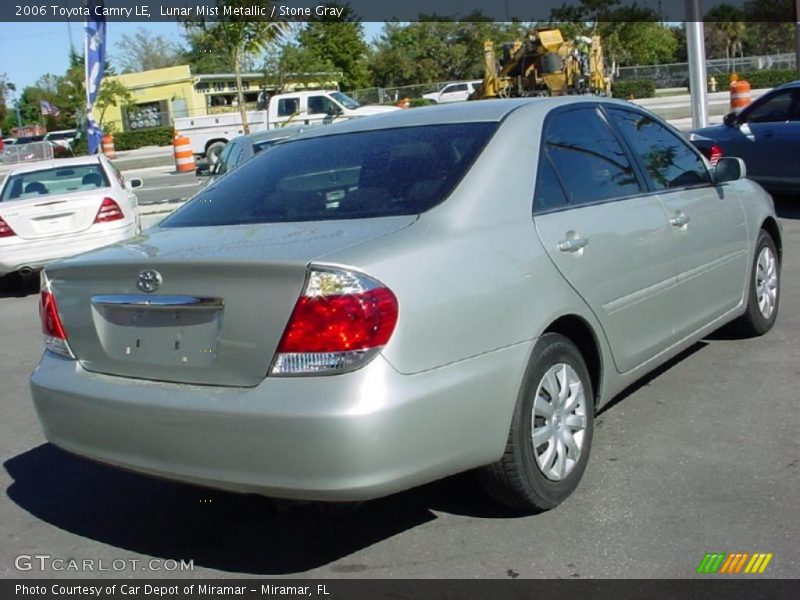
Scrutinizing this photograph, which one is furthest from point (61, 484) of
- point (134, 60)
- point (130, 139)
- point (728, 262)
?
point (134, 60)

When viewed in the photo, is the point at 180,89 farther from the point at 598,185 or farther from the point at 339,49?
the point at 598,185

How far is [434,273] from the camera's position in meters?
3.45

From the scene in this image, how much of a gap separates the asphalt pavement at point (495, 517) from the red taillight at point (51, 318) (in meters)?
0.78

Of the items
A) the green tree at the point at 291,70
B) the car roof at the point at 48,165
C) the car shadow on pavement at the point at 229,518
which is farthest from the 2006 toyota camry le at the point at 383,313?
the green tree at the point at 291,70

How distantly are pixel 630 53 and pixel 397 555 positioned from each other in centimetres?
5704

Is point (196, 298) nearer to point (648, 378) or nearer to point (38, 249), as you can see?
point (648, 378)

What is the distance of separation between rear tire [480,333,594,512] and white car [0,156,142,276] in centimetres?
734

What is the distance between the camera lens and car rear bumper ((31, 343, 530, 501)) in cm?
319

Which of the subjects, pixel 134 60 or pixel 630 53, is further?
pixel 134 60

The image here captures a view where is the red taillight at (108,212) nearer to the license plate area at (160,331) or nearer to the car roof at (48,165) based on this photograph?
the car roof at (48,165)

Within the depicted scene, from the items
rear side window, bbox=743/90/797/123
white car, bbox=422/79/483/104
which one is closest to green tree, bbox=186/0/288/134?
rear side window, bbox=743/90/797/123

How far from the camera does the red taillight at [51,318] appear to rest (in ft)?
13.0

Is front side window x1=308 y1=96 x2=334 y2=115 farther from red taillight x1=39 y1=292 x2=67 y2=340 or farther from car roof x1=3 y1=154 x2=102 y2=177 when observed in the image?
red taillight x1=39 y1=292 x2=67 y2=340

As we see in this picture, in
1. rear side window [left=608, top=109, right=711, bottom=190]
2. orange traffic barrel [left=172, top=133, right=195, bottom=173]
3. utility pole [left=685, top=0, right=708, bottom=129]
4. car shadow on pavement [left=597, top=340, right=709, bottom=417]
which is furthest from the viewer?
orange traffic barrel [left=172, top=133, right=195, bottom=173]
